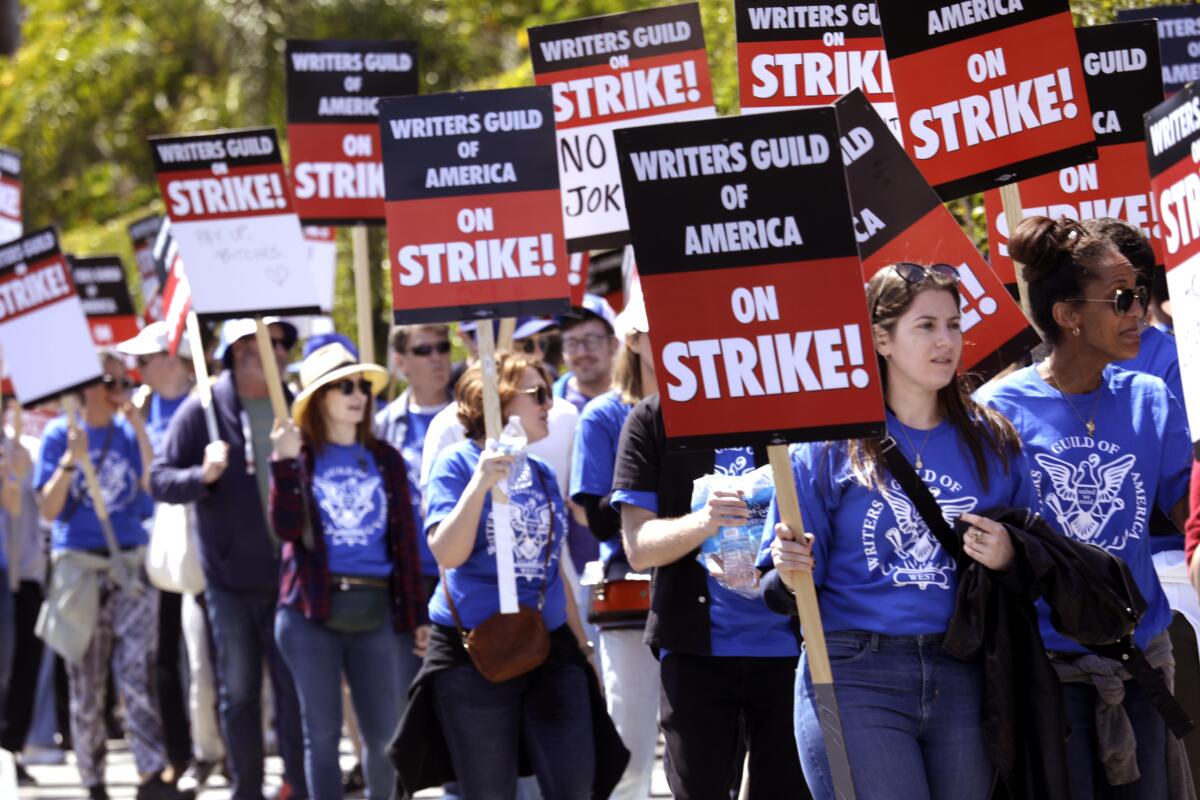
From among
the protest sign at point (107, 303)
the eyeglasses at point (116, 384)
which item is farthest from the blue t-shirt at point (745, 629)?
the protest sign at point (107, 303)

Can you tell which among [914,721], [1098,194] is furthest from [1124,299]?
[1098,194]

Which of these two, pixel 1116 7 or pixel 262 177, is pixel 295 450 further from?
pixel 1116 7

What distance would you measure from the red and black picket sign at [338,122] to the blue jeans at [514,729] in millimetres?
3512

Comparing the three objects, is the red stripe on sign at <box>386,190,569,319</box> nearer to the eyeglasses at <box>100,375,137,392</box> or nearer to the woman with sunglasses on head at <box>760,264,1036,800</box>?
the woman with sunglasses on head at <box>760,264,1036,800</box>

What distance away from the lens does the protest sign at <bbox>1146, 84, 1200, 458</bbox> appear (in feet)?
13.9

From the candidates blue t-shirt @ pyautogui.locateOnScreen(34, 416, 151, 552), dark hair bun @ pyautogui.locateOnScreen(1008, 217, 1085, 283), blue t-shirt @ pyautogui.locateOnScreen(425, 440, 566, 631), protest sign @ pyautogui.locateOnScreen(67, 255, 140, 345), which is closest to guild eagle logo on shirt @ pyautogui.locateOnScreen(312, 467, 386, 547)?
blue t-shirt @ pyautogui.locateOnScreen(425, 440, 566, 631)

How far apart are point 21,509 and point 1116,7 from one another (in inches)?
272

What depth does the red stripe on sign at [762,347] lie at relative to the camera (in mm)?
4918

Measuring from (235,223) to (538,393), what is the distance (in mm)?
2606

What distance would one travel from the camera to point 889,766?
480 cm

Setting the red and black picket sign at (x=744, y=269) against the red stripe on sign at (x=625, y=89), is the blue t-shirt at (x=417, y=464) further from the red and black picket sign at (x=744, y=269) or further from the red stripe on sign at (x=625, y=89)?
the red and black picket sign at (x=744, y=269)

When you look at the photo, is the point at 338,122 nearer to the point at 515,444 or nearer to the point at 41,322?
the point at 41,322

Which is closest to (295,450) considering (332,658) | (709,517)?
(332,658)

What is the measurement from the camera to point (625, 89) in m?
8.52
